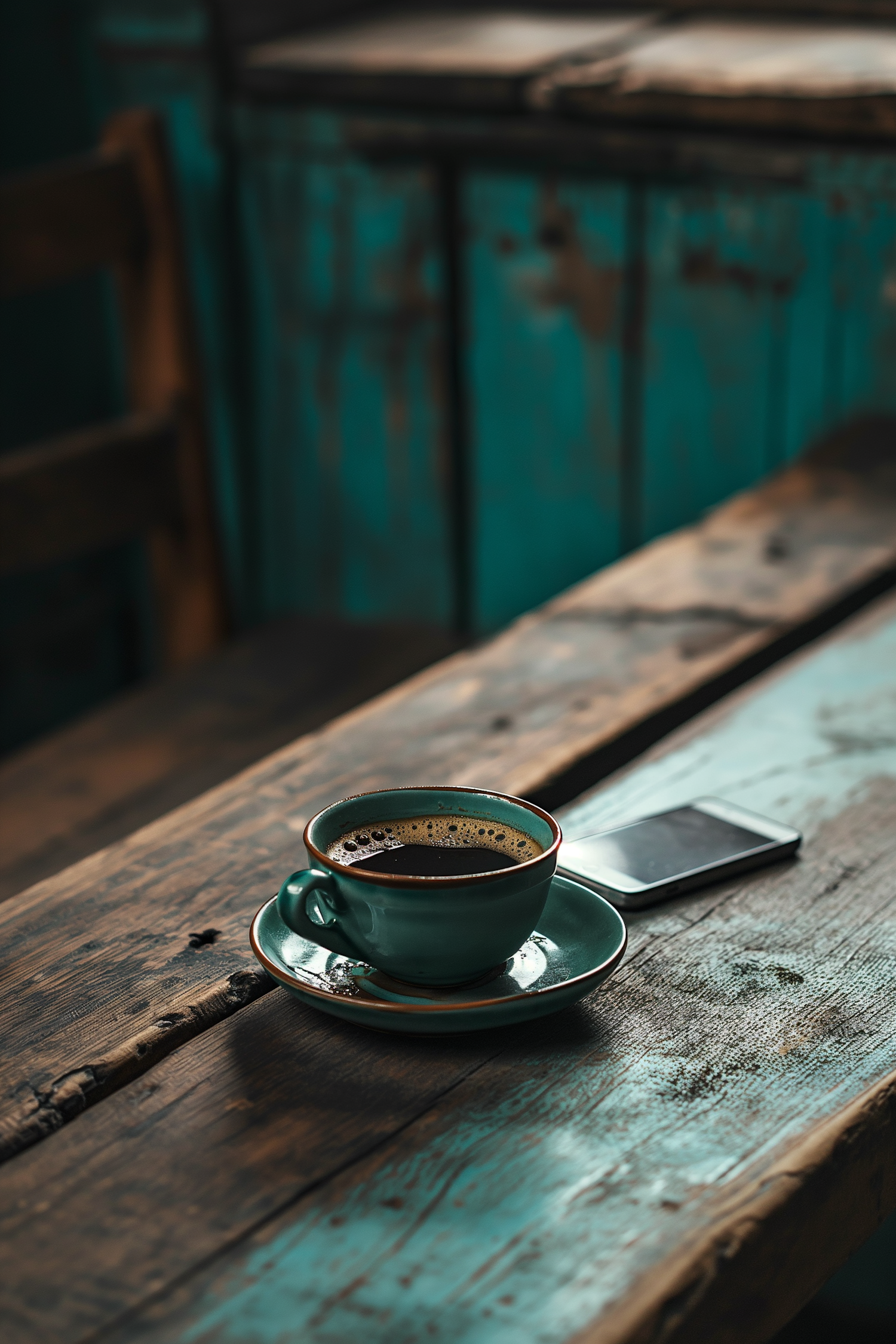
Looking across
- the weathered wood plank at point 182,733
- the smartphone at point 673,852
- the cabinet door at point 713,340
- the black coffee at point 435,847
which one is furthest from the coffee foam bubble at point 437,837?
the cabinet door at point 713,340

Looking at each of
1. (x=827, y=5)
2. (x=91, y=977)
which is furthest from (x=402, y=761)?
(x=827, y=5)

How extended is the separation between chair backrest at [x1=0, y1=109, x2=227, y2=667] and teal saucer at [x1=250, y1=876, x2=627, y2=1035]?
1079 mm

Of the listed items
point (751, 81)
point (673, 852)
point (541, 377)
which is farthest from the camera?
point (541, 377)

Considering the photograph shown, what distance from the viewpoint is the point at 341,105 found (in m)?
1.85

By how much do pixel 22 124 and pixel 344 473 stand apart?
0.64 m

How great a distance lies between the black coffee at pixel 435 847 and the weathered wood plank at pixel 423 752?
0.09 meters

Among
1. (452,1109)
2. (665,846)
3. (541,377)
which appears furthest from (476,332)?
A: (452,1109)

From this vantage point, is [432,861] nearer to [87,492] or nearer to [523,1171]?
[523,1171]

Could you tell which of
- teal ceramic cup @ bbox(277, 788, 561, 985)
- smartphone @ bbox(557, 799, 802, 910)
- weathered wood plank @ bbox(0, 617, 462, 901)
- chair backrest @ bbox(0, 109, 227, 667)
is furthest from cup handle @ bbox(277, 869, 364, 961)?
chair backrest @ bbox(0, 109, 227, 667)

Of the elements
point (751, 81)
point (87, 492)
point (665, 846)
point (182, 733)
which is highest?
point (751, 81)

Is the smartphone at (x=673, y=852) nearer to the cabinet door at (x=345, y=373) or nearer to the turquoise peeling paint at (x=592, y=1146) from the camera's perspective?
the turquoise peeling paint at (x=592, y=1146)

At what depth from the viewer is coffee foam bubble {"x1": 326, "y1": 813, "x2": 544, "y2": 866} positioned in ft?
2.03

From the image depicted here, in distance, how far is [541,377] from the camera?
1.87 meters

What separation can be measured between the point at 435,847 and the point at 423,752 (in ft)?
1.03
